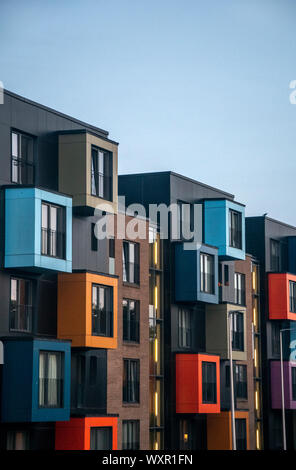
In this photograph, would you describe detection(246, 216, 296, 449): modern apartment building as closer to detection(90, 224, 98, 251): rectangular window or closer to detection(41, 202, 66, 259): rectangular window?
detection(90, 224, 98, 251): rectangular window

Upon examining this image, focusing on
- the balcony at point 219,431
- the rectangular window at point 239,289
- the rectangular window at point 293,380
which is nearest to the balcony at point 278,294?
the rectangular window at point 293,380

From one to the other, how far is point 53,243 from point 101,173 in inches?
224

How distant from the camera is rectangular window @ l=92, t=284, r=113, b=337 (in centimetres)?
4475

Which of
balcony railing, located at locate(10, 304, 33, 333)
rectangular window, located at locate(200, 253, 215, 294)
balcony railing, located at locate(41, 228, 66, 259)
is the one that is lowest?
balcony railing, located at locate(10, 304, 33, 333)

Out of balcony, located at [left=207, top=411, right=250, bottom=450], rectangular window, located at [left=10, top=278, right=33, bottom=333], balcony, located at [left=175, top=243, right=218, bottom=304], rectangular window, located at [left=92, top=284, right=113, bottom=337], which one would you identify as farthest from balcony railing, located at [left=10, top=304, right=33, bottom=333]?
balcony, located at [left=207, top=411, right=250, bottom=450]

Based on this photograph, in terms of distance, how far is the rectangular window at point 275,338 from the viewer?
69.9 m

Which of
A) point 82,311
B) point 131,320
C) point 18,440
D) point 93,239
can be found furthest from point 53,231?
point 131,320

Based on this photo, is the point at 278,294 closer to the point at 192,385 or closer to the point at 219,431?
the point at 219,431

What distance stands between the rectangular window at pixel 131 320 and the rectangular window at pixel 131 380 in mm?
1195

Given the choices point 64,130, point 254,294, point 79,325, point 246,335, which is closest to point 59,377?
point 79,325

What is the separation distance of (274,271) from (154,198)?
612 inches

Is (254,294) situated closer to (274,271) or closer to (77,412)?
(274,271)

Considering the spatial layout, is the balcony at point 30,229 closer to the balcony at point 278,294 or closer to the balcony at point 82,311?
the balcony at point 82,311

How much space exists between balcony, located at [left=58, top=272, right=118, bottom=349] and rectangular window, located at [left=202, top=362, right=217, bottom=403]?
481 inches
